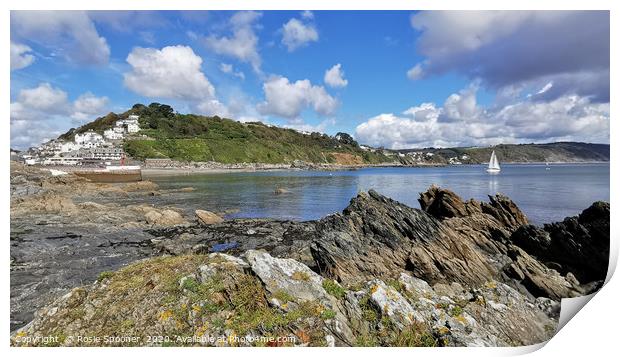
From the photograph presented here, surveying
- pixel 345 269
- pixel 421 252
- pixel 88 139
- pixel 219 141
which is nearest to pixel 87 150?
pixel 88 139

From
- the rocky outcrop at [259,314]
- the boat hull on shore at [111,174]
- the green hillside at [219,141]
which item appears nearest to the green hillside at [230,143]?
the green hillside at [219,141]

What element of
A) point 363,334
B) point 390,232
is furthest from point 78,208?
point 363,334

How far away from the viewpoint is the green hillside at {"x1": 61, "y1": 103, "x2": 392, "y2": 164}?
11956 centimetres

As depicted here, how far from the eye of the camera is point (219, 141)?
136 metres

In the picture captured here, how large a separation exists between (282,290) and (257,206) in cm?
2772

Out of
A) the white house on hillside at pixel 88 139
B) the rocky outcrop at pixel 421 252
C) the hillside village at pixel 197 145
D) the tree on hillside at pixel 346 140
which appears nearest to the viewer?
the rocky outcrop at pixel 421 252

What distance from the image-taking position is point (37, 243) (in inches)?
658

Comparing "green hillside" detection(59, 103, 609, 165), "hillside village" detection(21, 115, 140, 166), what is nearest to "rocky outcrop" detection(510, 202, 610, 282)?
"hillside village" detection(21, 115, 140, 166)

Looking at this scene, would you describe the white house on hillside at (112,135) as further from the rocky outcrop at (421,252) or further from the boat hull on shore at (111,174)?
the rocky outcrop at (421,252)

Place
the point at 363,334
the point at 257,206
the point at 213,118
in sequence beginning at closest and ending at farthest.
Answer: the point at 363,334 → the point at 257,206 → the point at 213,118

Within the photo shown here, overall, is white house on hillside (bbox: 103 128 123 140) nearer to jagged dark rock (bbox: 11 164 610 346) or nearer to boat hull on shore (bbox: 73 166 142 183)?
boat hull on shore (bbox: 73 166 142 183)

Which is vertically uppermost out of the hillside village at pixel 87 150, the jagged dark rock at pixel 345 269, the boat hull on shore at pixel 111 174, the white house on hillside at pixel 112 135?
the white house on hillside at pixel 112 135

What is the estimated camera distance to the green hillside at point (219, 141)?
392 feet

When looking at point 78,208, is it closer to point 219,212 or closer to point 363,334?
point 219,212
